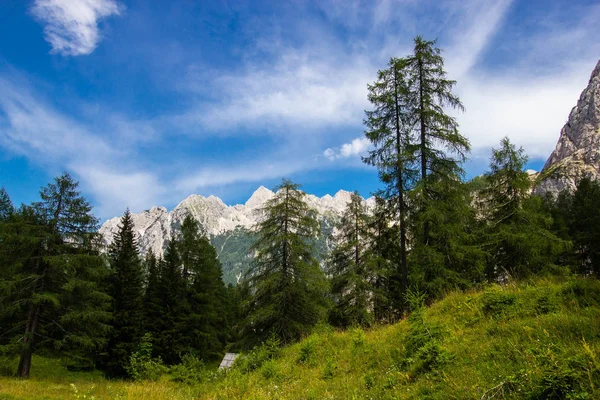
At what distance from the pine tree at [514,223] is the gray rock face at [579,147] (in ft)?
425

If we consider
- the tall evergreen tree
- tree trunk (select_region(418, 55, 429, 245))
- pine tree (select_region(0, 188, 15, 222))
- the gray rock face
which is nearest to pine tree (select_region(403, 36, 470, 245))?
tree trunk (select_region(418, 55, 429, 245))

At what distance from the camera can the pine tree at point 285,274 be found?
20.9 meters

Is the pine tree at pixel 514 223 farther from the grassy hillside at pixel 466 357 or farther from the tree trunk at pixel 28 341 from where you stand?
the tree trunk at pixel 28 341

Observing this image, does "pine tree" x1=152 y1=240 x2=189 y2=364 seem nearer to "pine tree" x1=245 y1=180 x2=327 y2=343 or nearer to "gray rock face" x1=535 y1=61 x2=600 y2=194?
"pine tree" x1=245 y1=180 x2=327 y2=343

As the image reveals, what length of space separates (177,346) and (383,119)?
28377mm

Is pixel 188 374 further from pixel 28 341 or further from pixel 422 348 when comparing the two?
pixel 28 341

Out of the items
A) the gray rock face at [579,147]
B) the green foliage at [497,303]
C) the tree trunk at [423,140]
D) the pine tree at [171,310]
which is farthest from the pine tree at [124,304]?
the gray rock face at [579,147]

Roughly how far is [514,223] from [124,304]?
32.7 meters

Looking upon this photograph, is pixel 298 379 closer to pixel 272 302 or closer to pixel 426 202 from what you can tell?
pixel 426 202

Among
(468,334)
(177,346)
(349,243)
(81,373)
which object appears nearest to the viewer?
(468,334)

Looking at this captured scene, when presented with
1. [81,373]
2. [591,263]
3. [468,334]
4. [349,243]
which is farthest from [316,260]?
[591,263]

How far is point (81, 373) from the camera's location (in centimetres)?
2917

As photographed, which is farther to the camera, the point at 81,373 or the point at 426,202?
the point at 81,373

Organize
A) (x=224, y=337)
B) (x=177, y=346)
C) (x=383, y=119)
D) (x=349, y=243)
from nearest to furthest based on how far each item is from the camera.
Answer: (x=383, y=119) < (x=349, y=243) < (x=177, y=346) < (x=224, y=337)
